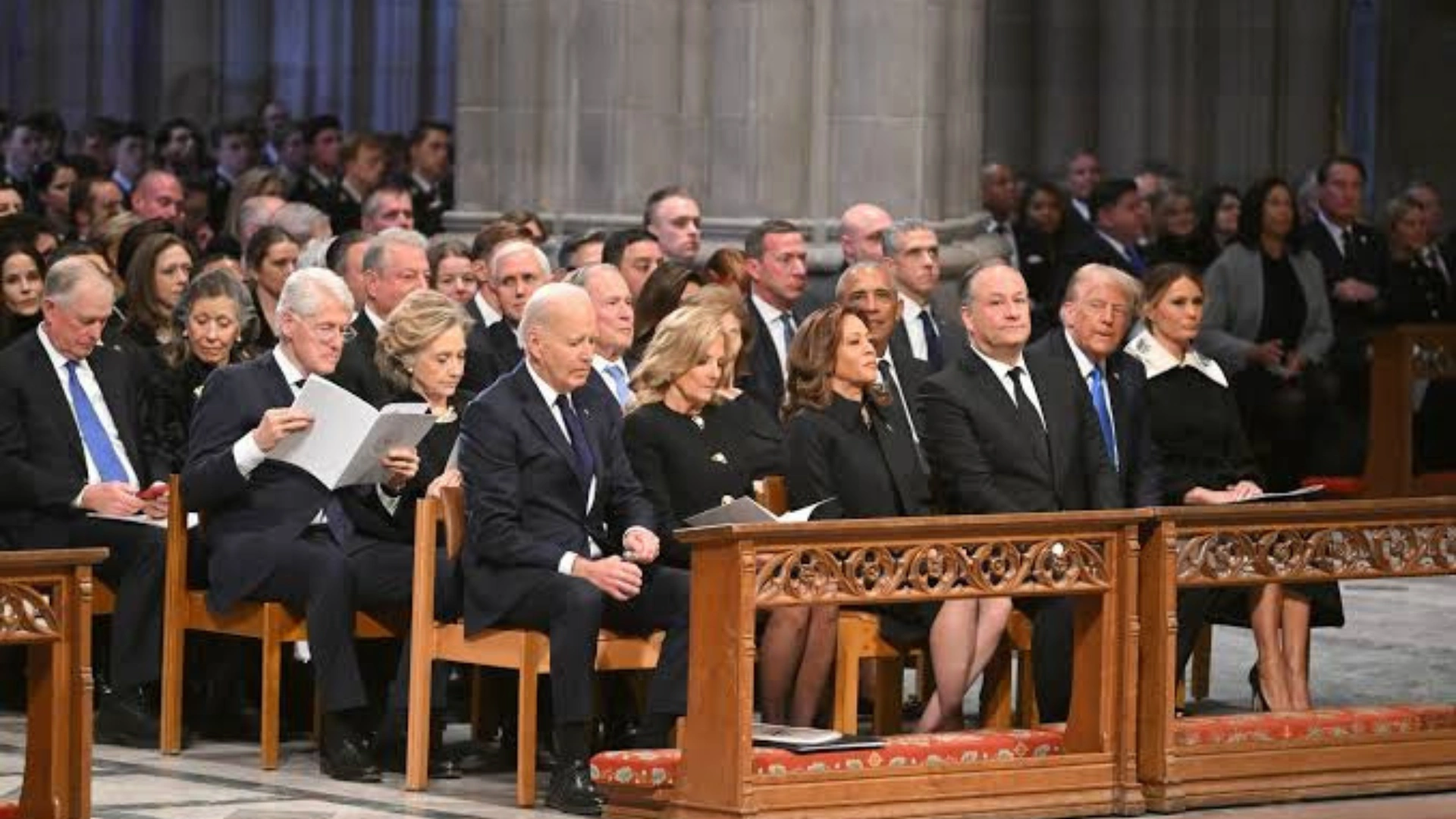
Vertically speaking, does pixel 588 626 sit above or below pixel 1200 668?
above

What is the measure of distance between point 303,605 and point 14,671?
55.6 inches

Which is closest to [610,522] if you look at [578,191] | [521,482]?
[521,482]

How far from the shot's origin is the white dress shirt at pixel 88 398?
38.3 ft

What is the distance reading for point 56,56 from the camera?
27766mm

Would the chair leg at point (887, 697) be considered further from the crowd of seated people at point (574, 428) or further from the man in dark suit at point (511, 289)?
the man in dark suit at point (511, 289)

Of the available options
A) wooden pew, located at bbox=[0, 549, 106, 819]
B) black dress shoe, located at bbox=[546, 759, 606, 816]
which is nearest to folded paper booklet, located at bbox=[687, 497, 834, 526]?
black dress shoe, located at bbox=[546, 759, 606, 816]

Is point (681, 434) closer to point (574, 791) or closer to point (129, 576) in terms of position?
point (574, 791)

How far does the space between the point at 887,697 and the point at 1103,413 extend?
4.06 ft

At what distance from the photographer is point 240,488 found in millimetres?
11133

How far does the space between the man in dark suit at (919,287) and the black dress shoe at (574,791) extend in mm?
3250

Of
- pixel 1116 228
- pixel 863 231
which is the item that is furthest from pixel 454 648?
pixel 1116 228

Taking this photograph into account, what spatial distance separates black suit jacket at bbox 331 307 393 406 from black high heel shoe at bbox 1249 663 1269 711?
9.43 ft

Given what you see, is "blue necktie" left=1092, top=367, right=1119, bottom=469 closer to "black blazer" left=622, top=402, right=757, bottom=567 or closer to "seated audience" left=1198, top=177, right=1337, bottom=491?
"black blazer" left=622, top=402, right=757, bottom=567

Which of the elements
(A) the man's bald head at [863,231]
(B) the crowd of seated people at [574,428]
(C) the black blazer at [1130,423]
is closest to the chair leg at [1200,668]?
(B) the crowd of seated people at [574,428]
